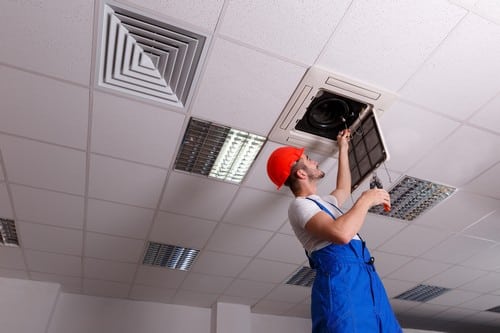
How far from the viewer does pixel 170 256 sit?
4.27 metres

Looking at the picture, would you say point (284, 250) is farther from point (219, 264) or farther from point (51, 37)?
point (51, 37)

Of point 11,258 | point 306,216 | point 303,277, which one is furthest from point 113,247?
point 306,216

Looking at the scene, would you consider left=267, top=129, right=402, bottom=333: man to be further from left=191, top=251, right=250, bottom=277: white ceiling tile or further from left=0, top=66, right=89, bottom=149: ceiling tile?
left=191, top=251, right=250, bottom=277: white ceiling tile

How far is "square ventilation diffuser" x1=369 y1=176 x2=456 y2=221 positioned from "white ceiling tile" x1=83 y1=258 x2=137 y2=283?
10.8 feet

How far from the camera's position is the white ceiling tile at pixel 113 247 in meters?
3.91

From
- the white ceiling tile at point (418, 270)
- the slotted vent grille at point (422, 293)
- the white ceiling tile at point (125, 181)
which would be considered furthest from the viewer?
the slotted vent grille at point (422, 293)

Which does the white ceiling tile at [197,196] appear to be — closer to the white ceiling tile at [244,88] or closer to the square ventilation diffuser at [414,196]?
the white ceiling tile at [244,88]

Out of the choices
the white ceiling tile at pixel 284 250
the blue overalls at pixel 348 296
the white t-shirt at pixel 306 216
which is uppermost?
the white ceiling tile at pixel 284 250

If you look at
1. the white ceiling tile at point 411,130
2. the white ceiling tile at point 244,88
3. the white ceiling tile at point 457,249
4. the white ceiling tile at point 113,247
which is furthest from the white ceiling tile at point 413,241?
the white ceiling tile at point 113,247

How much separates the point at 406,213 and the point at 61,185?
355 centimetres

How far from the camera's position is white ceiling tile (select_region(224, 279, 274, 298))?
498 centimetres

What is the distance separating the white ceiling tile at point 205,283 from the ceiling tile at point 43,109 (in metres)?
2.80

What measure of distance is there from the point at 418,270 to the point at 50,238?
4914 millimetres

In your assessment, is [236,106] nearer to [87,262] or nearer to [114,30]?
[114,30]
